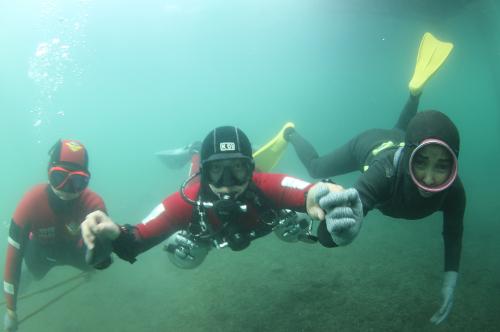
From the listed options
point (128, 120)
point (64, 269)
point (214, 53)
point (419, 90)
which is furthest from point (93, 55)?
point (128, 120)

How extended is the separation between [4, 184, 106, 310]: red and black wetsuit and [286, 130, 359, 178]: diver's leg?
430cm

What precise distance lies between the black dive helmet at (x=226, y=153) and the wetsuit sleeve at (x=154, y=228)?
0.42 metres

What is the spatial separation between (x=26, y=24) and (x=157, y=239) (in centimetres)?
4056

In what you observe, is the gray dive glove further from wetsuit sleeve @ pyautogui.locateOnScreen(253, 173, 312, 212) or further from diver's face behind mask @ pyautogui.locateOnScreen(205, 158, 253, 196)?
diver's face behind mask @ pyautogui.locateOnScreen(205, 158, 253, 196)

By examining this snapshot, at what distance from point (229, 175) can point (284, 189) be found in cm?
65

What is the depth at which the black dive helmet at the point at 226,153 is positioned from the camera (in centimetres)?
357

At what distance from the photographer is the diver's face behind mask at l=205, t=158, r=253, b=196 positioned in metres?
3.59

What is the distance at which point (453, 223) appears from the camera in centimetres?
414

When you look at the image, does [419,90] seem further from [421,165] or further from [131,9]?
[131,9]

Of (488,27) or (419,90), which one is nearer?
(419,90)

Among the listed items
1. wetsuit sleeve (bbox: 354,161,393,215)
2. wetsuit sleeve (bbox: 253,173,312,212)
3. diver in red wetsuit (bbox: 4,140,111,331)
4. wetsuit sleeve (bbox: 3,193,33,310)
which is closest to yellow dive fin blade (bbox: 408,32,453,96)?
wetsuit sleeve (bbox: 354,161,393,215)

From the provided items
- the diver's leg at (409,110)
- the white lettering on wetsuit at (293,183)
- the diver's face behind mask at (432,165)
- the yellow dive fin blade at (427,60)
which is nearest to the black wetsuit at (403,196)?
the diver's face behind mask at (432,165)

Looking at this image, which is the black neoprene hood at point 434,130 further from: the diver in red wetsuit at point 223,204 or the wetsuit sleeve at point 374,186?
the diver in red wetsuit at point 223,204

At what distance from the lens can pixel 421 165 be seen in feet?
10.5
